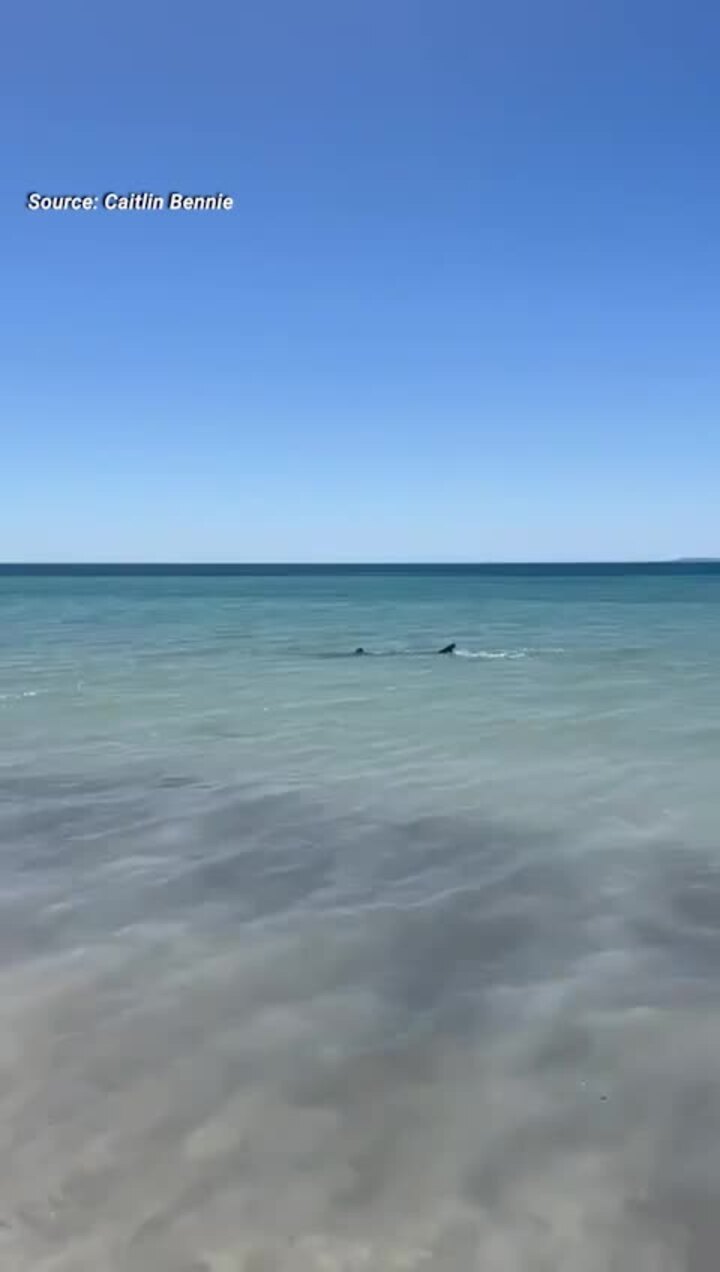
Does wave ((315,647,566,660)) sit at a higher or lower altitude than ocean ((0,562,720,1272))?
higher

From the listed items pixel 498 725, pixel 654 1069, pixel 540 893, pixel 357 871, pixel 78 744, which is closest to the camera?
pixel 654 1069

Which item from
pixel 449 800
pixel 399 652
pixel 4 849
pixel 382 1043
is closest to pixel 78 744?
pixel 4 849

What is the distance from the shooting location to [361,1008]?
641cm

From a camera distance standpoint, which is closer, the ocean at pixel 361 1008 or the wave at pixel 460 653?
the ocean at pixel 361 1008

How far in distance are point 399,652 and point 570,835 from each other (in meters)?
25.0

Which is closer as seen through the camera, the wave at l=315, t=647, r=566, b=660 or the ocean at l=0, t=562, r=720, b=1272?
the ocean at l=0, t=562, r=720, b=1272

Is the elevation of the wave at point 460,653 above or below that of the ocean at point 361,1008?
above

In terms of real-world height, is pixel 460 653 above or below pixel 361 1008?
above

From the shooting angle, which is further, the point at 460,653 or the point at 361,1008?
the point at 460,653

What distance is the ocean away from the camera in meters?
4.46

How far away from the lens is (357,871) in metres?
9.18

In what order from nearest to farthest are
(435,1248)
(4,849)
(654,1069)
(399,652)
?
(435,1248) → (654,1069) → (4,849) → (399,652)

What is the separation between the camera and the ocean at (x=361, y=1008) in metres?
4.46

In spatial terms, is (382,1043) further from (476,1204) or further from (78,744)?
(78,744)
